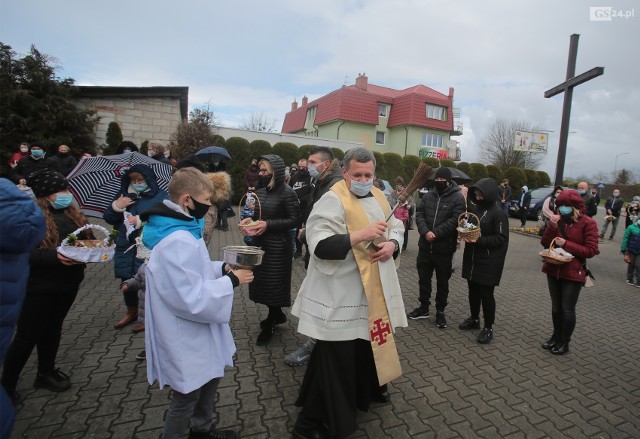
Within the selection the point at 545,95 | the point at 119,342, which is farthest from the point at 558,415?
the point at 545,95

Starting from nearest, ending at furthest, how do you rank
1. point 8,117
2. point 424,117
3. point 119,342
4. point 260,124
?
point 119,342 → point 8,117 → point 424,117 → point 260,124

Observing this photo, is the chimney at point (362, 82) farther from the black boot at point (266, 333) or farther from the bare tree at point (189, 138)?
the black boot at point (266, 333)

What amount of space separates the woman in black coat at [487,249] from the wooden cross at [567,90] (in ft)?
33.0

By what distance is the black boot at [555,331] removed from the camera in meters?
4.51

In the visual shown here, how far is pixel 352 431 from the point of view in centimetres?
264

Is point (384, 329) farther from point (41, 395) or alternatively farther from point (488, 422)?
point (41, 395)

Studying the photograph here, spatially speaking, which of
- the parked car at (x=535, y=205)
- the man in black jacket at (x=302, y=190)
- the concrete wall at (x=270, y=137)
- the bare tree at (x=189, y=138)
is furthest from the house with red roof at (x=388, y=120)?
the man in black jacket at (x=302, y=190)

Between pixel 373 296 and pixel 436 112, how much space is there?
41264 millimetres

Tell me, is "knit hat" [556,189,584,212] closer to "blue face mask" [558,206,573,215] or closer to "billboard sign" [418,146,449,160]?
"blue face mask" [558,206,573,215]

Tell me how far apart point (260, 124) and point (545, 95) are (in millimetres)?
37767

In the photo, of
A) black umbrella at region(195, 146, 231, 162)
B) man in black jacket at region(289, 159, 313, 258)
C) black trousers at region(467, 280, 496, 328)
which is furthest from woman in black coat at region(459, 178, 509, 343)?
black umbrella at region(195, 146, 231, 162)

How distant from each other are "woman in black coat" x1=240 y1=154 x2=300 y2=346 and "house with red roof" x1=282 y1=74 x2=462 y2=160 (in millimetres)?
33836

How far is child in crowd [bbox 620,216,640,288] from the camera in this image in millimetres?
7926

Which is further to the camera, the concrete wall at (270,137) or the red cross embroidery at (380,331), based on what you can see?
the concrete wall at (270,137)
